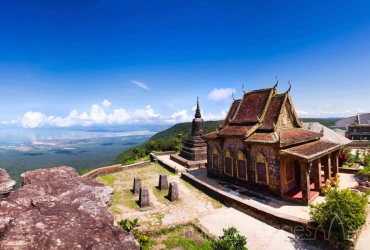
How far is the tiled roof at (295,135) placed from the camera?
12.8m

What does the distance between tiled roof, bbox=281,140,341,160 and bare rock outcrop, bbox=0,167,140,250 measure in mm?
10516

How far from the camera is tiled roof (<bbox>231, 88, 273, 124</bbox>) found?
1571 cm

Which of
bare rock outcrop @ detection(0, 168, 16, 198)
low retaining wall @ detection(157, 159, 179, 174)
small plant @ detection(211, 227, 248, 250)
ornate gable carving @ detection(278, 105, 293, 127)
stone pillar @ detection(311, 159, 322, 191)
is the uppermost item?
ornate gable carving @ detection(278, 105, 293, 127)

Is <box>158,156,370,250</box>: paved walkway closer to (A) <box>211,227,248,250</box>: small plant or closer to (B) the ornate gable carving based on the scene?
(A) <box>211,227,248,250</box>: small plant

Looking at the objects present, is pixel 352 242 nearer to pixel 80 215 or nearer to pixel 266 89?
pixel 80 215

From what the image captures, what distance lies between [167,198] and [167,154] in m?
16.9

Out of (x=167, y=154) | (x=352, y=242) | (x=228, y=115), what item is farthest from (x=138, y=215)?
(x=167, y=154)

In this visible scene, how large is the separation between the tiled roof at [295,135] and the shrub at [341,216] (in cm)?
447

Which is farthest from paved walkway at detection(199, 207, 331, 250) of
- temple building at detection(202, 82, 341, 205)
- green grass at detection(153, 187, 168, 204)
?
green grass at detection(153, 187, 168, 204)

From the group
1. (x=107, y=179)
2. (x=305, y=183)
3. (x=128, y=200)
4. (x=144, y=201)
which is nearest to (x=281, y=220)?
(x=305, y=183)

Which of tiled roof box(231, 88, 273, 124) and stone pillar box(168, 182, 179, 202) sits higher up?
tiled roof box(231, 88, 273, 124)

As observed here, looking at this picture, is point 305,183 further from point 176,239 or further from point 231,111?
point 231,111

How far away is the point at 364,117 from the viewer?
5356cm

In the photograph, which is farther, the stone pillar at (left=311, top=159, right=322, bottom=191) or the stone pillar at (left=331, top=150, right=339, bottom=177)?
the stone pillar at (left=331, top=150, right=339, bottom=177)
